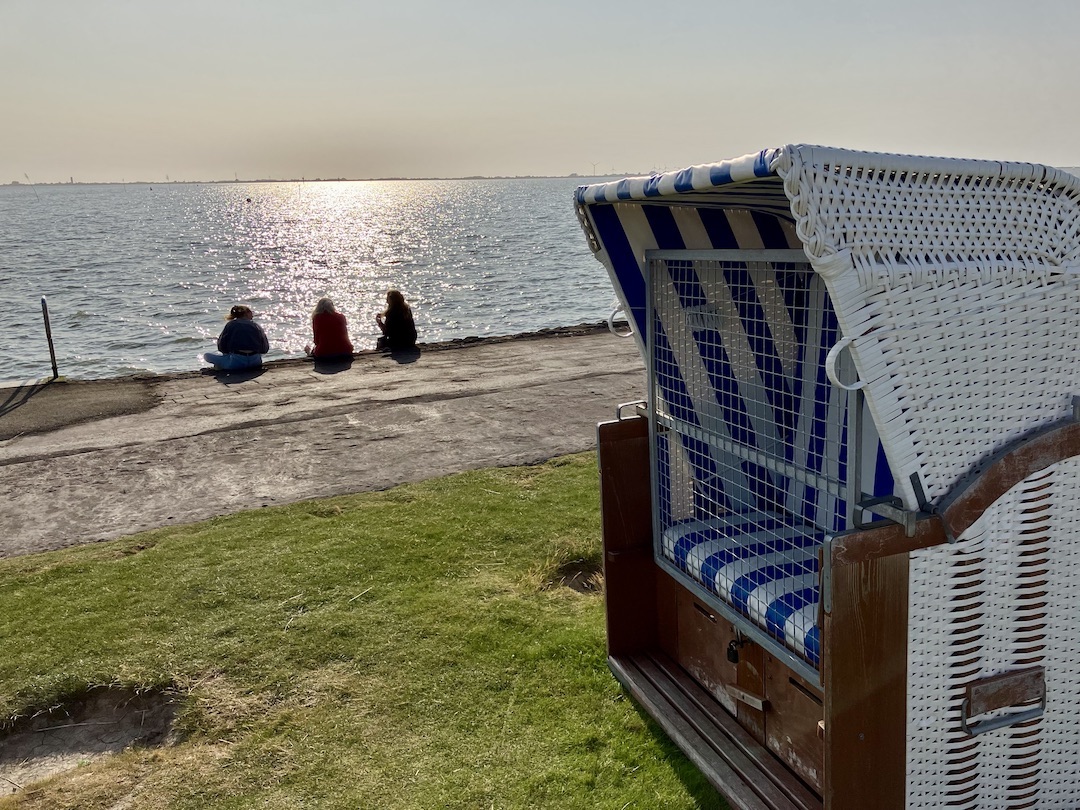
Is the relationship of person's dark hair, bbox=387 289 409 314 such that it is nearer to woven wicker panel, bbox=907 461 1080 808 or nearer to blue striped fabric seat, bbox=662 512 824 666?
blue striped fabric seat, bbox=662 512 824 666

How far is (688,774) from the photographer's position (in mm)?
3867

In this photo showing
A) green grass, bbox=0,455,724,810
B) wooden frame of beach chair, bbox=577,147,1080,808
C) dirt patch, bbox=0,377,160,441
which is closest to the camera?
wooden frame of beach chair, bbox=577,147,1080,808

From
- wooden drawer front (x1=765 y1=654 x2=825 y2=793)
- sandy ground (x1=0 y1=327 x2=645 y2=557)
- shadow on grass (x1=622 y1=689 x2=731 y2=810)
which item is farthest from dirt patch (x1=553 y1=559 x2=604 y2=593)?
sandy ground (x1=0 y1=327 x2=645 y2=557)

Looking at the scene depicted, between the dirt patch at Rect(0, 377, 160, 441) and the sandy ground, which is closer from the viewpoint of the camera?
the sandy ground

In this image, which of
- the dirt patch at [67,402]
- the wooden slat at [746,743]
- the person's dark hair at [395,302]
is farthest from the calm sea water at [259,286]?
the dirt patch at [67,402]

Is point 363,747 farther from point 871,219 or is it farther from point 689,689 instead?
point 871,219

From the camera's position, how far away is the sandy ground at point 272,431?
7.96 metres

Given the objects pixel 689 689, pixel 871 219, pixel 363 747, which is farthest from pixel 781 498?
pixel 363 747

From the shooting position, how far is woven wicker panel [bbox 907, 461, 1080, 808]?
9.56 ft

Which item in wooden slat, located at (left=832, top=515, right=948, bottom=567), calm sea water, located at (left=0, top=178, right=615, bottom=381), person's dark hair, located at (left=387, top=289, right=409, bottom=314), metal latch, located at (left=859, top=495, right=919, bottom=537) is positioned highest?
metal latch, located at (left=859, top=495, right=919, bottom=537)

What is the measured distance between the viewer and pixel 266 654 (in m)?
5.06

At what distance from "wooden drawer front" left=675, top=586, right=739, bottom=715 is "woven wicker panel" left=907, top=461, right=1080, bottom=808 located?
105cm

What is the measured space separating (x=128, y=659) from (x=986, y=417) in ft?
15.3

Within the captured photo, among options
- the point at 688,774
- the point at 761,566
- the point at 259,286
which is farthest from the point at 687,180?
the point at 259,286
